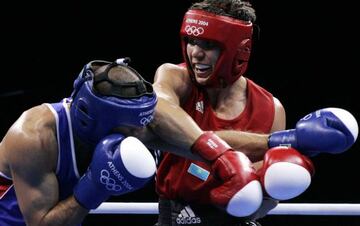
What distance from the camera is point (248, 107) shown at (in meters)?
2.70

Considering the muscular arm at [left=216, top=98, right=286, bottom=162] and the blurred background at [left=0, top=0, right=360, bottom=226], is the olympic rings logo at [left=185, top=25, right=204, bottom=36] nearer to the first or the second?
the muscular arm at [left=216, top=98, right=286, bottom=162]

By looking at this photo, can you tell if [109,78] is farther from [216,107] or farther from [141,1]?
[141,1]

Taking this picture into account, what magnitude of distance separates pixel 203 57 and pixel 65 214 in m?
0.90

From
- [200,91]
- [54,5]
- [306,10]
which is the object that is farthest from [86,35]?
[200,91]

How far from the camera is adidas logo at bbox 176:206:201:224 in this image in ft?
8.52

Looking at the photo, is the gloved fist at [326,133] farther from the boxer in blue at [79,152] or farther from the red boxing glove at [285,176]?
the boxer in blue at [79,152]

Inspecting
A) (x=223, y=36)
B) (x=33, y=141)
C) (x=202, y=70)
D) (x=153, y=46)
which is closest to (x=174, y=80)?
(x=202, y=70)

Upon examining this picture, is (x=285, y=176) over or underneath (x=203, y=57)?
underneath

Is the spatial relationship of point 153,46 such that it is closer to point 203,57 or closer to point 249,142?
point 203,57

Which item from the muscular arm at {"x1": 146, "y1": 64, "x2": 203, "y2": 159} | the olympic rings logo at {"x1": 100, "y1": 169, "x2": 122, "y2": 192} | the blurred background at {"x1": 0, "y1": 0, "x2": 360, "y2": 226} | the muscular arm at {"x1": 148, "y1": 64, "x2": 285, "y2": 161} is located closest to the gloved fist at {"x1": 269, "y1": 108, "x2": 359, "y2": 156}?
the muscular arm at {"x1": 148, "y1": 64, "x2": 285, "y2": 161}

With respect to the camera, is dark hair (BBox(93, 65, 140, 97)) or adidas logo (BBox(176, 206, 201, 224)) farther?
adidas logo (BBox(176, 206, 201, 224))

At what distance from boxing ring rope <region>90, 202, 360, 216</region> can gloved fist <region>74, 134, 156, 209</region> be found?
37.5 inches

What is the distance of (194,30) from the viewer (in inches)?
104

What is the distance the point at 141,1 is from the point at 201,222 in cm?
325
